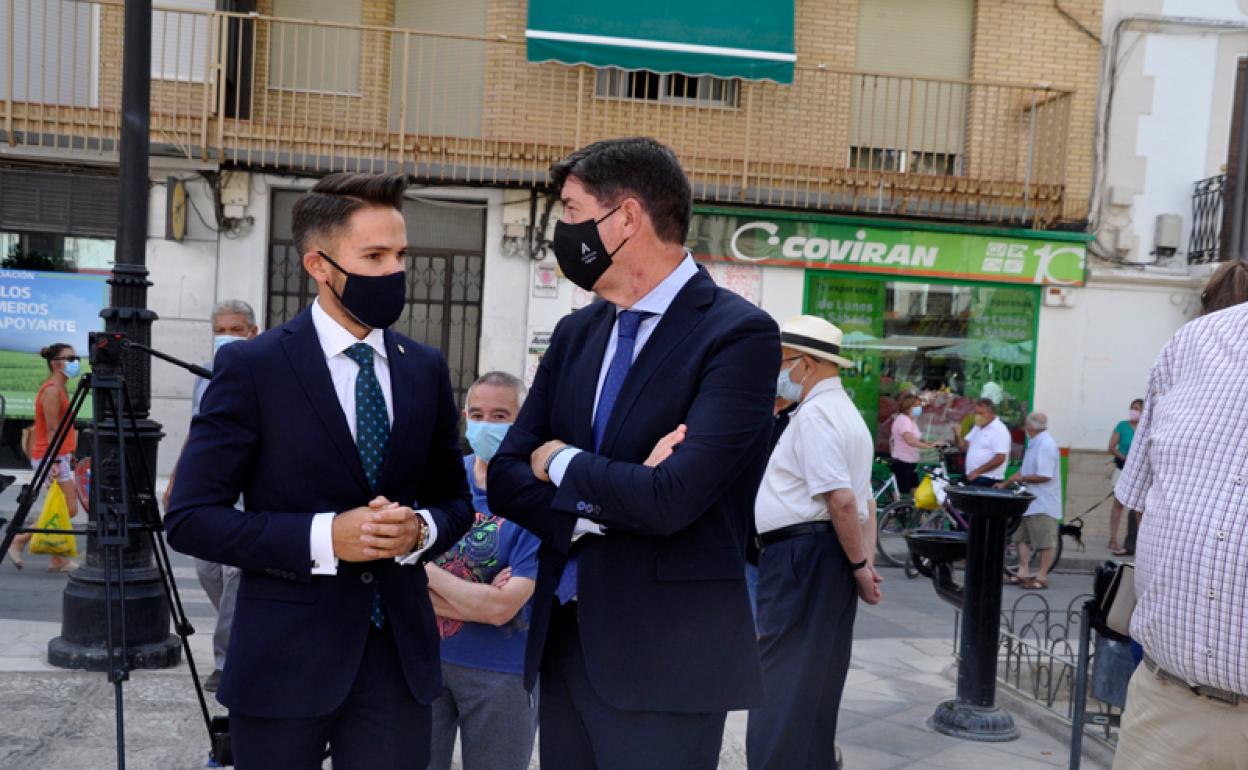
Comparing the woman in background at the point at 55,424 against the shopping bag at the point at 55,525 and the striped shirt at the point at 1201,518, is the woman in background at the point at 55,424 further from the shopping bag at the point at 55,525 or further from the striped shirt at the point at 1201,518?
the striped shirt at the point at 1201,518

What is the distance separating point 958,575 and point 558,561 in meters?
10.4

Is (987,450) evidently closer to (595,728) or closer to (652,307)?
(652,307)

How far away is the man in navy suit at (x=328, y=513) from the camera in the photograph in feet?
9.09

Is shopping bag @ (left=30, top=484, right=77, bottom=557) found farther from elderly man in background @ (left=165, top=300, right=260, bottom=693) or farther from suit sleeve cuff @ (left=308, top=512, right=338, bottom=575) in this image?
suit sleeve cuff @ (left=308, top=512, right=338, bottom=575)

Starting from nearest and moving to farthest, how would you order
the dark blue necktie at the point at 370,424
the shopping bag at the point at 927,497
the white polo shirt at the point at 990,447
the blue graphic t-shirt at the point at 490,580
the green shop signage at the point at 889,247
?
the dark blue necktie at the point at 370,424
the blue graphic t-shirt at the point at 490,580
the shopping bag at the point at 927,497
the white polo shirt at the point at 990,447
the green shop signage at the point at 889,247

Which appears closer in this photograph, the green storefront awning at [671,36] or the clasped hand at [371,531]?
the clasped hand at [371,531]

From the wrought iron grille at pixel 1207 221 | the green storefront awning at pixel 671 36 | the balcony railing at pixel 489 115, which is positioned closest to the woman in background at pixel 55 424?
the balcony railing at pixel 489 115

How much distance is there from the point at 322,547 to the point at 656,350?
2.91 ft

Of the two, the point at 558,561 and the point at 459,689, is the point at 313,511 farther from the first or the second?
the point at 459,689

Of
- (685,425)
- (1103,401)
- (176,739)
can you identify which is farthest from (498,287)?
(685,425)

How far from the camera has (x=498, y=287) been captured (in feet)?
49.9

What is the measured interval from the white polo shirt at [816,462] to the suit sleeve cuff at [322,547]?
250 cm

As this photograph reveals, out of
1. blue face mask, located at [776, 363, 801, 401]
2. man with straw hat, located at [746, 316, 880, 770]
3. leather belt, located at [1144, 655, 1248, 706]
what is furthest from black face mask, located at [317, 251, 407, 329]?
blue face mask, located at [776, 363, 801, 401]

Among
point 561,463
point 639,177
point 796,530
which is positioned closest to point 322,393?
point 561,463
